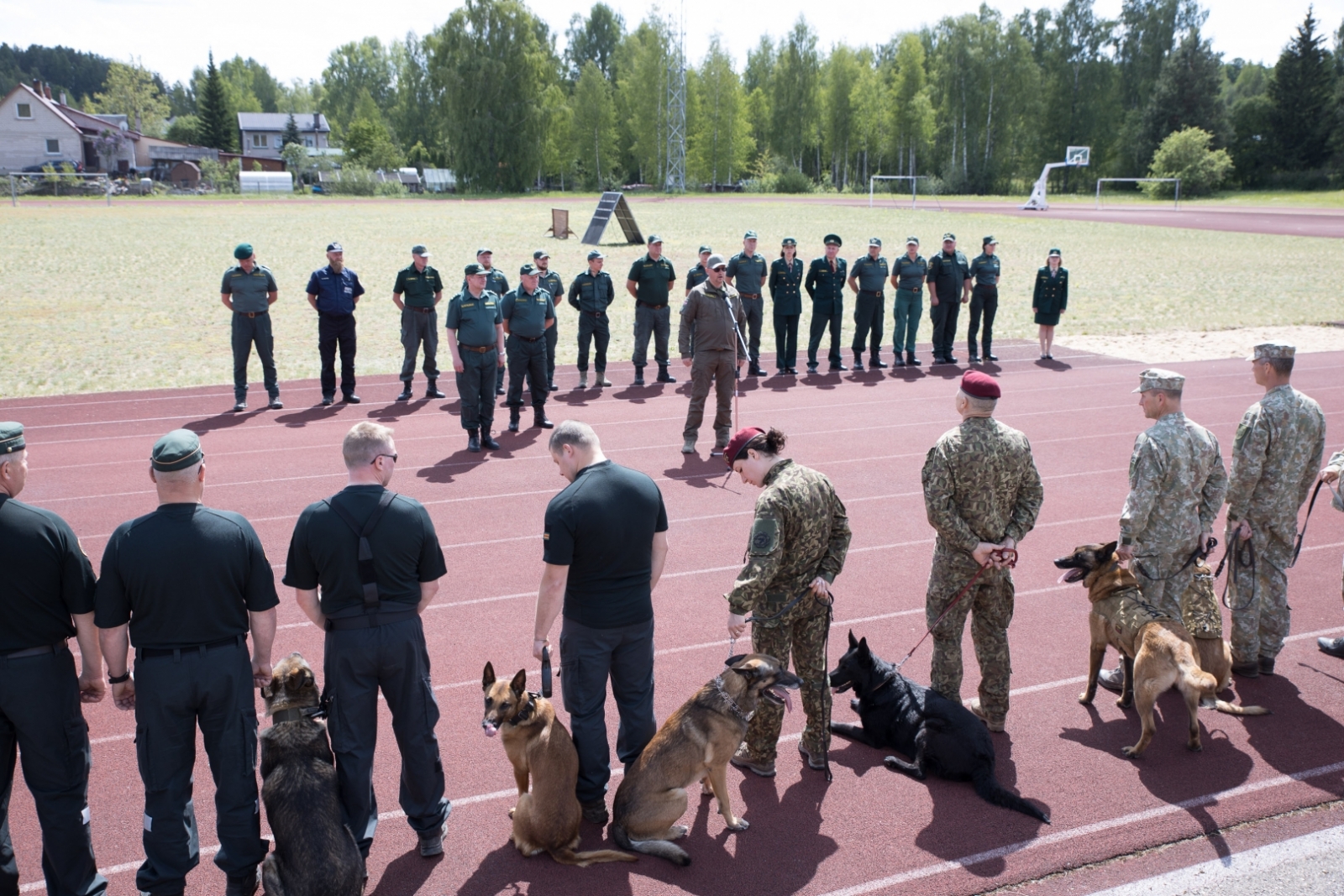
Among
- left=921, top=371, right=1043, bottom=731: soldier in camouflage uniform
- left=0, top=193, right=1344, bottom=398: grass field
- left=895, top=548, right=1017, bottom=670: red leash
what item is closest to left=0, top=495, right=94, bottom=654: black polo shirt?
left=921, top=371, right=1043, bottom=731: soldier in camouflage uniform

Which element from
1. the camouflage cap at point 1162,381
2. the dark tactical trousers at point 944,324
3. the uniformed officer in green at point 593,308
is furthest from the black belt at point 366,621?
the dark tactical trousers at point 944,324

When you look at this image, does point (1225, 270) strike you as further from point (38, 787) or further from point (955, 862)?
point (38, 787)

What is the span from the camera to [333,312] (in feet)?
42.0

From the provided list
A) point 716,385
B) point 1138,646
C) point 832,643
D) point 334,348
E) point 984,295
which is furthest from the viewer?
point 984,295

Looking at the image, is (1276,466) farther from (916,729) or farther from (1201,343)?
(1201,343)

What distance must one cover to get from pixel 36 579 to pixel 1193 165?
71147 mm

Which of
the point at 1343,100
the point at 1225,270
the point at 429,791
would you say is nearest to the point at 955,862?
the point at 429,791

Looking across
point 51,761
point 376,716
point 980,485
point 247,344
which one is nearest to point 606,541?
point 376,716

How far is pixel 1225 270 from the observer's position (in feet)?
90.4

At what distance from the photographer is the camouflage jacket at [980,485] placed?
4.98 meters

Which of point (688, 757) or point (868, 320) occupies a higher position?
point (868, 320)

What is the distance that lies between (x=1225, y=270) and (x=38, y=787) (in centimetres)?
3054

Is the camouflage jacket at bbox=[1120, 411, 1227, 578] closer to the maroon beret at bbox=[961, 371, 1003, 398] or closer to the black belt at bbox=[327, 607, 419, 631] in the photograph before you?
the maroon beret at bbox=[961, 371, 1003, 398]

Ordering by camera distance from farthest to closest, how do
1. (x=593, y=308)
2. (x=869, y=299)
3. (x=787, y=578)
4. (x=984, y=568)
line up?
(x=869, y=299) < (x=593, y=308) < (x=984, y=568) < (x=787, y=578)
